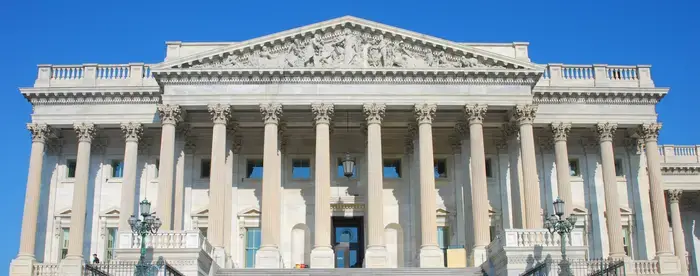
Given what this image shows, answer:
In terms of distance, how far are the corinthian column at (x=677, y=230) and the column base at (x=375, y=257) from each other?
17321 millimetres

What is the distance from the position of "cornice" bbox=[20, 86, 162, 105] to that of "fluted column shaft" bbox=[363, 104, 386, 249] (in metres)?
12.6

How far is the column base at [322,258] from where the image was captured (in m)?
43.4

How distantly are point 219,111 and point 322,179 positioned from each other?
6.63 meters

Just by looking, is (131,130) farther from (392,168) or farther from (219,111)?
(392,168)

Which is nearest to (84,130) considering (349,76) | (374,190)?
(349,76)

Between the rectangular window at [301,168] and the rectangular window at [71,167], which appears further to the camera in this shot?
the rectangular window at [71,167]

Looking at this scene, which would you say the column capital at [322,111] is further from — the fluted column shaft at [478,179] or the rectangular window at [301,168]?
the fluted column shaft at [478,179]

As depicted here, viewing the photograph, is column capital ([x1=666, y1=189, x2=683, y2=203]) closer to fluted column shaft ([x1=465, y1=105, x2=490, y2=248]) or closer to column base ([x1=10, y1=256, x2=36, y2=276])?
fluted column shaft ([x1=465, y1=105, x2=490, y2=248])

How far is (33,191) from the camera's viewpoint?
49219 mm

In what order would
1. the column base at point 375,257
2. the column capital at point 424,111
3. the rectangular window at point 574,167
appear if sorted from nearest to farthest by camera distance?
the column base at point 375,257, the column capital at point 424,111, the rectangular window at point 574,167

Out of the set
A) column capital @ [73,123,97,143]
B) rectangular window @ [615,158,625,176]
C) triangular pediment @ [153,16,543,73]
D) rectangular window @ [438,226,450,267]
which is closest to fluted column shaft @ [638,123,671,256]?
rectangular window @ [615,158,625,176]

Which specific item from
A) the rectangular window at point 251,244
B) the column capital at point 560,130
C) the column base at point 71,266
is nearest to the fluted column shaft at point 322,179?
the rectangular window at point 251,244

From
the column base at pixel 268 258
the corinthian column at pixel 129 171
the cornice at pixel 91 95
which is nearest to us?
the column base at pixel 268 258

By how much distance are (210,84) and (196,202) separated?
26.3 ft
